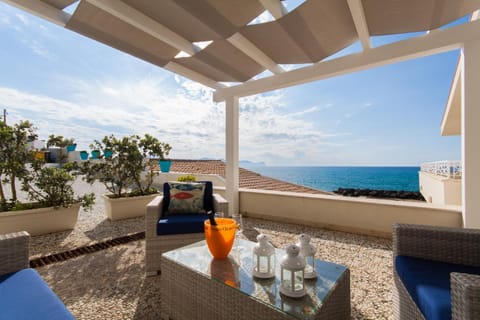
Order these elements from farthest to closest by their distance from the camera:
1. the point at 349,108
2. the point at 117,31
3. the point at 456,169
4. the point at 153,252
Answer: the point at 349,108
the point at 456,169
the point at 117,31
the point at 153,252

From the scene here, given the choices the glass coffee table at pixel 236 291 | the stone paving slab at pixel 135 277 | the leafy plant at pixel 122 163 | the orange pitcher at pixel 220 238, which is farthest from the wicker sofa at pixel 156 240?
the leafy plant at pixel 122 163

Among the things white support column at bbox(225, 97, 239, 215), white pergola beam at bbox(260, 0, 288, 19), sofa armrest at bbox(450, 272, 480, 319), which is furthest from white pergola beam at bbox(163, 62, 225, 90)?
sofa armrest at bbox(450, 272, 480, 319)

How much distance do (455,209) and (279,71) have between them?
3139mm

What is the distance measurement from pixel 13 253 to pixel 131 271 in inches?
45.5

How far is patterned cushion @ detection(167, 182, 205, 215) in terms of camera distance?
2.66 meters

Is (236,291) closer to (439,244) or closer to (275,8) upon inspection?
(439,244)

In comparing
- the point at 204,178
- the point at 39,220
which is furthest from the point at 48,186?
the point at 204,178

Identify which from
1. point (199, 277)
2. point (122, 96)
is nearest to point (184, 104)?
point (122, 96)

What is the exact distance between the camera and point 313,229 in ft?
11.9

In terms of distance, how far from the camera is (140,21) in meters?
2.52

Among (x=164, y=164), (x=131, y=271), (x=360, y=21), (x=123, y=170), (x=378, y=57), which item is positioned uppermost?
(x=360, y=21)

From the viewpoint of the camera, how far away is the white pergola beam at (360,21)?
226 centimetres

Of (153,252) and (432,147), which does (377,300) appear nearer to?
(153,252)

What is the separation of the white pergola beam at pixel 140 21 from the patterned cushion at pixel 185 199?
186 cm
